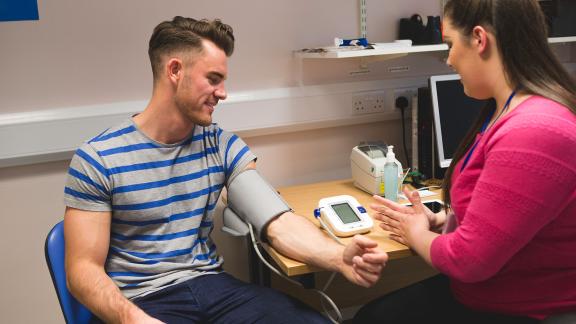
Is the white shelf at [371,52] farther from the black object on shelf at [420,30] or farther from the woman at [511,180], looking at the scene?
the woman at [511,180]

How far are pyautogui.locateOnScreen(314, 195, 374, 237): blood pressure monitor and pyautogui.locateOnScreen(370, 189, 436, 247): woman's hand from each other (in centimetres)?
5

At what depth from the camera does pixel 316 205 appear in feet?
6.31

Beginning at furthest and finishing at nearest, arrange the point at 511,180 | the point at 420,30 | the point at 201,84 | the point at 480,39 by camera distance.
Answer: the point at 420,30 < the point at 201,84 < the point at 480,39 < the point at 511,180

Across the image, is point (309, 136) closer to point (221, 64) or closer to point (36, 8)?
point (221, 64)

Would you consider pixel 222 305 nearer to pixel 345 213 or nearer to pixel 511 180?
pixel 345 213

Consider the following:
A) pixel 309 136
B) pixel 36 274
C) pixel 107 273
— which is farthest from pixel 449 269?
pixel 36 274

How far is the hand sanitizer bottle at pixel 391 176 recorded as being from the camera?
72.6 inches

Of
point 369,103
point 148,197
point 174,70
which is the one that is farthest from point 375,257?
point 369,103

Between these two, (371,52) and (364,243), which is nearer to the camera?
(364,243)

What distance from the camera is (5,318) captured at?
1.99 m

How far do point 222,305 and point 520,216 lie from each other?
0.84 metres

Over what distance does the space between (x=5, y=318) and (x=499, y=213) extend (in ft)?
5.92

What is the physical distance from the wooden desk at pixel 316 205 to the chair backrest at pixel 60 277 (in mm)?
560

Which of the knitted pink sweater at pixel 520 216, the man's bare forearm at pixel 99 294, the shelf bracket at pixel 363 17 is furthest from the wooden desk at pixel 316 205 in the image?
the shelf bracket at pixel 363 17
